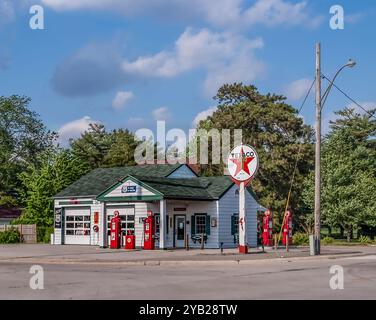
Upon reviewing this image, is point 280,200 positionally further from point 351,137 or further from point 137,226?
point 137,226

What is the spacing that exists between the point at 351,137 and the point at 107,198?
149 ft

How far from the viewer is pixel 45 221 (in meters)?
52.1

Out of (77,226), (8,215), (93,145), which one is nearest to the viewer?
(77,226)

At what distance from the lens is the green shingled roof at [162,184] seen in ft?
122

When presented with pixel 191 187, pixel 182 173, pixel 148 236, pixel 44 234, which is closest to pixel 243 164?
pixel 148 236

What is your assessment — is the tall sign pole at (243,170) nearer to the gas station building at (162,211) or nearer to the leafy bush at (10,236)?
the gas station building at (162,211)

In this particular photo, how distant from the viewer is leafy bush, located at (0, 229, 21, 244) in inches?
1830

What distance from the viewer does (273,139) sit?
61.0 meters

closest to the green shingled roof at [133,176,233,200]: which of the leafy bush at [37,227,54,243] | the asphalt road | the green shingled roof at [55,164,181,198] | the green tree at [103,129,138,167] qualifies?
the green shingled roof at [55,164,181,198]

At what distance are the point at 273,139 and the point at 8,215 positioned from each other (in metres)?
28.4

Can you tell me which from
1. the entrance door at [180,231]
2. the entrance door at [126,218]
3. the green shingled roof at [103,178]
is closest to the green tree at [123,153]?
the green shingled roof at [103,178]

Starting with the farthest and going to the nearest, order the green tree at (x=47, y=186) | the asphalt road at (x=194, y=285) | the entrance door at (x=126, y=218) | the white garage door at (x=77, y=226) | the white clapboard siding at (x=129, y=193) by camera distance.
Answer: the green tree at (x=47, y=186), the white garage door at (x=77, y=226), the entrance door at (x=126, y=218), the white clapboard siding at (x=129, y=193), the asphalt road at (x=194, y=285)

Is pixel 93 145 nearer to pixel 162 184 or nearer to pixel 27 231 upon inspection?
pixel 27 231

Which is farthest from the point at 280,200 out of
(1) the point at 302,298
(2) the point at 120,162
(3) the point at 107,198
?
(1) the point at 302,298
